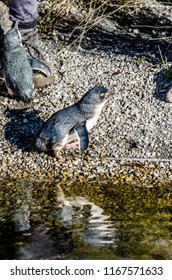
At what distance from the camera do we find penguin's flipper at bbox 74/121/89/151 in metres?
7.99

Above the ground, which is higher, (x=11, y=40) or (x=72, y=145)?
(x=11, y=40)

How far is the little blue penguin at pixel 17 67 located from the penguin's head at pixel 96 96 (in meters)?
0.73

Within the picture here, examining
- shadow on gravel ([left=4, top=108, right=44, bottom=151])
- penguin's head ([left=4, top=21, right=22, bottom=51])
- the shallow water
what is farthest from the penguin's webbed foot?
penguin's head ([left=4, top=21, right=22, bottom=51])

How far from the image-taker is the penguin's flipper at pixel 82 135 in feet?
26.2

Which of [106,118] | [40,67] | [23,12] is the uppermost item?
[23,12]

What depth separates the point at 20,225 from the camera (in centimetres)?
696

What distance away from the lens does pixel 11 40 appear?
903 centimetres

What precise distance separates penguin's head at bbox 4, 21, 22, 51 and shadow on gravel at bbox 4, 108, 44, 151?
61cm

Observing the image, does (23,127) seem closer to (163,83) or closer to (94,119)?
(94,119)

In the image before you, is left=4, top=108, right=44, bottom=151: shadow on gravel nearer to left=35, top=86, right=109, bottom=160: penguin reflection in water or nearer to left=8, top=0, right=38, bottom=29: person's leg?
left=35, top=86, right=109, bottom=160: penguin reflection in water

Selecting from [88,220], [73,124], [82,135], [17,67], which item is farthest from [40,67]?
[88,220]

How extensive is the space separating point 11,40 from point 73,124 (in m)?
1.26

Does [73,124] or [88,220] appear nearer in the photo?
[88,220]

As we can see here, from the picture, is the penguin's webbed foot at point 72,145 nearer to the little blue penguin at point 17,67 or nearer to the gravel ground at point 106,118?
the gravel ground at point 106,118
